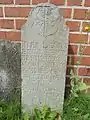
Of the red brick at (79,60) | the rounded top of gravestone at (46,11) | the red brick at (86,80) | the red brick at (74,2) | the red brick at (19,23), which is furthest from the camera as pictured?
the red brick at (86,80)

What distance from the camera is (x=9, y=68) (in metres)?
2.96

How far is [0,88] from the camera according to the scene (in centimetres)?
305

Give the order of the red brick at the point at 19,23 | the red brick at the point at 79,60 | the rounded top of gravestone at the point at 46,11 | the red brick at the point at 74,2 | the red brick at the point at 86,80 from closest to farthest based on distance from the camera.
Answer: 1. the rounded top of gravestone at the point at 46,11
2. the red brick at the point at 74,2
3. the red brick at the point at 19,23
4. the red brick at the point at 79,60
5. the red brick at the point at 86,80

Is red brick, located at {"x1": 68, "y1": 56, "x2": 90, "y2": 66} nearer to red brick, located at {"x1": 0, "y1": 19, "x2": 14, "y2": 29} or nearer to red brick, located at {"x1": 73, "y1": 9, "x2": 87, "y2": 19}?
red brick, located at {"x1": 73, "y1": 9, "x2": 87, "y2": 19}

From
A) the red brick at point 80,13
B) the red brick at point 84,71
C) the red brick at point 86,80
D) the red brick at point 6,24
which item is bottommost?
the red brick at point 86,80

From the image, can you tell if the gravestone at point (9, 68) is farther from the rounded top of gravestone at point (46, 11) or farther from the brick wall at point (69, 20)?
the rounded top of gravestone at point (46, 11)

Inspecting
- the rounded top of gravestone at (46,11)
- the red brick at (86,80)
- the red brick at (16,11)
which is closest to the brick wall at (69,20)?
the red brick at (16,11)

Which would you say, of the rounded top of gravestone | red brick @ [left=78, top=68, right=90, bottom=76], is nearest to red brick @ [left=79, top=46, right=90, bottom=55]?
red brick @ [left=78, top=68, right=90, bottom=76]

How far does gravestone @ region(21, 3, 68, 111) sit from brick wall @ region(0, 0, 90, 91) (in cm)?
32

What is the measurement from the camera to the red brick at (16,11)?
2758mm

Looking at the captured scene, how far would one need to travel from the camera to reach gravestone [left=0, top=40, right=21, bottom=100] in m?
2.86

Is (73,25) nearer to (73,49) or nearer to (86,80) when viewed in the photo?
(73,49)

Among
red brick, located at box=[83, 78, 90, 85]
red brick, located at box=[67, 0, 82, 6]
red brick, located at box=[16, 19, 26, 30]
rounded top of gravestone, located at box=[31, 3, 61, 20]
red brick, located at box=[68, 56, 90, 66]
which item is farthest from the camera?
red brick, located at box=[83, 78, 90, 85]

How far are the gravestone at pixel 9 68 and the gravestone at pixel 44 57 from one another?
0.76ft
